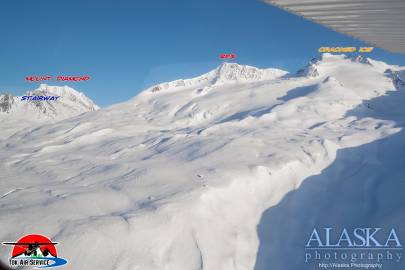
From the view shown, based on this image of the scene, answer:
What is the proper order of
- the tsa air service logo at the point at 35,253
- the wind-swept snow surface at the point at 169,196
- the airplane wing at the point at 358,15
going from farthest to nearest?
the wind-swept snow surface at the point at 169,196, the tsa air service logo at the point at 35,253, the airplane wing at the point at 358,15

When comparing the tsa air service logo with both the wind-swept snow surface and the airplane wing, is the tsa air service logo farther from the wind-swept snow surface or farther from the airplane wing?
the airplane wing

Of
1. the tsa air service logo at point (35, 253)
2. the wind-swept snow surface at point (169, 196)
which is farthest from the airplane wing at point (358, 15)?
the tsa air service logo at point (35, 253)

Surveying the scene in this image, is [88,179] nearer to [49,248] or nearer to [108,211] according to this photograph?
[108,211]

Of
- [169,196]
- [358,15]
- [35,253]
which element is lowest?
[35,253]

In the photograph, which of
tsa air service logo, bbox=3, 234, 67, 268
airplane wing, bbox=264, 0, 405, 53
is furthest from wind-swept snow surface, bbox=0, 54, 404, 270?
airplane wing, bbox=264, 0, 405, 53

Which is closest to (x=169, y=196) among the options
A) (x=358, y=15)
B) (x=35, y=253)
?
(x=35, y=253)

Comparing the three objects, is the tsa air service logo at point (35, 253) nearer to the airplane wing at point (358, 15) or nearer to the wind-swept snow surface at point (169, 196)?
the wind-swept snow surface at point (169, 196)

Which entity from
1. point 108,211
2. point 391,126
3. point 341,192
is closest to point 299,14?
point 108,211

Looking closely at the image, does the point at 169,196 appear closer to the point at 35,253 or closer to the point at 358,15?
the point at 35,253
